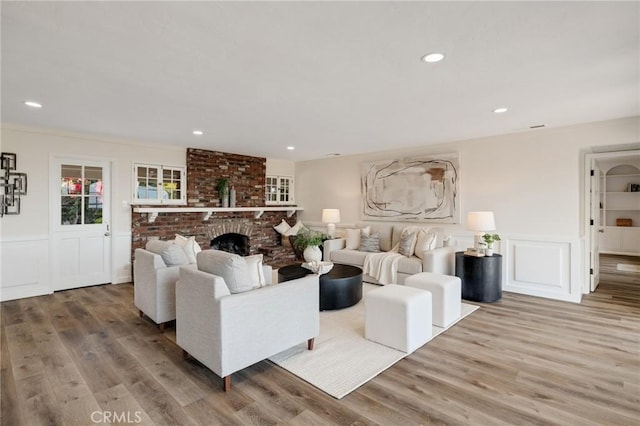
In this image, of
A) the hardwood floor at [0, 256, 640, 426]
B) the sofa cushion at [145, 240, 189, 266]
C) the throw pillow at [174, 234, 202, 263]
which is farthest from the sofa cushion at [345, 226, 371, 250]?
the sofa cushion at [145, 240, 189, 266]

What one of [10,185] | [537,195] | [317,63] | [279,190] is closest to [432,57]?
[317,63]

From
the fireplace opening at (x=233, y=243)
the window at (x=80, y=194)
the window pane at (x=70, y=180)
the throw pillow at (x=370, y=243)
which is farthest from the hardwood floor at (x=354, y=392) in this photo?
the fireplace opening at (x=233, y=243)

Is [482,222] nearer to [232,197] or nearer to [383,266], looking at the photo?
[383,266]

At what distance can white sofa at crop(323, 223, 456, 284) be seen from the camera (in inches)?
183

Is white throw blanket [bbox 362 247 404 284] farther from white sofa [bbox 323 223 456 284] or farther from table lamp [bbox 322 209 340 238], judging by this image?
table lamp [bbox 322 209 340 238]

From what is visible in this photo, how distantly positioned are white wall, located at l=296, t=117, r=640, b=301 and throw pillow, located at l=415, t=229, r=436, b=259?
2.28ft

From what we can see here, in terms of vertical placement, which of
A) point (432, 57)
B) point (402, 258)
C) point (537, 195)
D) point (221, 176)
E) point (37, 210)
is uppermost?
point (432, 57)

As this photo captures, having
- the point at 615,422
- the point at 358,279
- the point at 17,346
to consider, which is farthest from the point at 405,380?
the point at 17,346

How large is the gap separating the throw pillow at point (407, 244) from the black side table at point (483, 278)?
87 centimetres

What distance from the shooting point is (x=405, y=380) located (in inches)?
96.6

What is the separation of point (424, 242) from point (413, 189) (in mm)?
1380

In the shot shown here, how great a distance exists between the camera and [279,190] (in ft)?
26.1

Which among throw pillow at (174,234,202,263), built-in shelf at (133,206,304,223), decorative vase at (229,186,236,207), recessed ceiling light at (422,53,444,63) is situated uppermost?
recessed ceiling light at (422,53,444,63)

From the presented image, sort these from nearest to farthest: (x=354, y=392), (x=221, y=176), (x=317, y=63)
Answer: (x=354, y=392) → (x=317, y=63) → (x=221, y=176)
